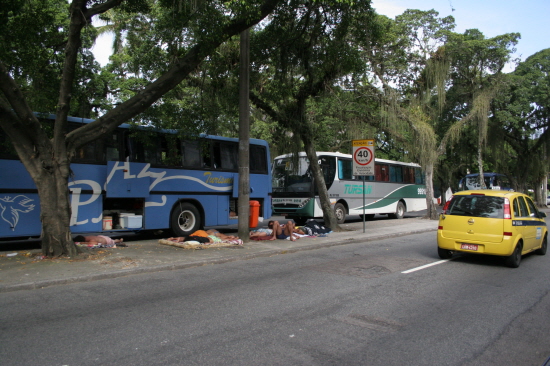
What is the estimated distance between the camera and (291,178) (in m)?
19.2

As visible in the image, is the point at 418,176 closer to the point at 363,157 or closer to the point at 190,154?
the point at 363,157

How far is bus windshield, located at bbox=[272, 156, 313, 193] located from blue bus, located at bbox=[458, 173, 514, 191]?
959 inches

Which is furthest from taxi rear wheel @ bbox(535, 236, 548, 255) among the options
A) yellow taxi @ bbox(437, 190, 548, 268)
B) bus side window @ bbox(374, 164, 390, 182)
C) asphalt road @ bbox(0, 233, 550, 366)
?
bus side window @ bbox(374, 164, 390, 182)

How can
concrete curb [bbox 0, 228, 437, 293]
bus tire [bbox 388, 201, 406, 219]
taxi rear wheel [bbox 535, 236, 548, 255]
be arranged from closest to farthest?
concrete curb [bbox 0, 228, 437, 293]
taxi rear wheel [bbox 535, 236, 548, 255]
bus tire [bbox 388, 201, 406, 219]

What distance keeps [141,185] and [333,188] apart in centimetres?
1006

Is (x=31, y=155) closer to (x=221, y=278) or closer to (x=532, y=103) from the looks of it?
(x=221, y=278)

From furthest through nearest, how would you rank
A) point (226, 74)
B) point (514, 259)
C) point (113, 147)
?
point (226, 74), point (113, 147), point (514, 259)

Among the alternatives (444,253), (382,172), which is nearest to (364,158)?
(444,253)

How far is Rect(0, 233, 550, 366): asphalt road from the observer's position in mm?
4227

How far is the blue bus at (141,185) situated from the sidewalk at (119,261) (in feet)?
3.10

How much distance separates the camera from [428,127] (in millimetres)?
19406

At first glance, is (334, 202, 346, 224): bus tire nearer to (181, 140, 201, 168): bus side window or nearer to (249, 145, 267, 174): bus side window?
(249, 145, 267, 174): bus side window

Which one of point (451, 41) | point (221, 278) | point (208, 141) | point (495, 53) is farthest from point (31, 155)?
point (495, 53)

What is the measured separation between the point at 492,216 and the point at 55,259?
367 inches
